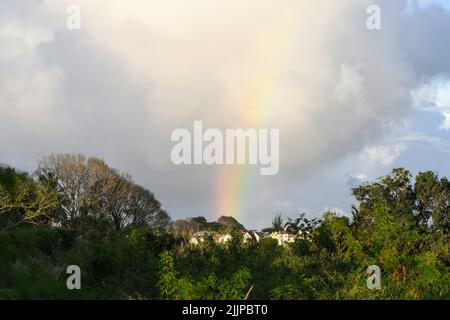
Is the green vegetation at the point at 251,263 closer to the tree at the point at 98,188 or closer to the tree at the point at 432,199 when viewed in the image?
the tree at the point at 98,188

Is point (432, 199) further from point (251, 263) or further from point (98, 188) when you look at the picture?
point (251, 263)

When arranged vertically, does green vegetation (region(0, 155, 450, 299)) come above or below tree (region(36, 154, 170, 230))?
below

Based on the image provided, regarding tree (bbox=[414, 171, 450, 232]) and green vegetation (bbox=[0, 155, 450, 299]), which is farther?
tree (bbox=[414, 171, 450, 232])

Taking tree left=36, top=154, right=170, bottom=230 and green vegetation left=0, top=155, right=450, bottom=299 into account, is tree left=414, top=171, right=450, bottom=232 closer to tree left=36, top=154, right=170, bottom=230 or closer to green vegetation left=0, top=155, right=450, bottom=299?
tree left=36, top=154, right=170, bottom=230

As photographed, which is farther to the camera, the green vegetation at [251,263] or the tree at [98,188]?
the tree at [98,188]

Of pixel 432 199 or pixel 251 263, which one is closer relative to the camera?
pixel 251 263

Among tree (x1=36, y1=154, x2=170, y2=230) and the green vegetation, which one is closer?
the green vegetation

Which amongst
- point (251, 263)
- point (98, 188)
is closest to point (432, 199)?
point (98, 188)

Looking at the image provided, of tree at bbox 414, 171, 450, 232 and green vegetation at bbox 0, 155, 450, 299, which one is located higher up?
tree at bbox 414, 171, 450, 232

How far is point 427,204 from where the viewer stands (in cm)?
6512

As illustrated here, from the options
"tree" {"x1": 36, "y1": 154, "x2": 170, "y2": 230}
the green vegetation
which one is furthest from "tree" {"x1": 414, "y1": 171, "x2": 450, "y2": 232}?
the green vegetation

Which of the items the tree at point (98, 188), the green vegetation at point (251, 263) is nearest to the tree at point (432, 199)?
the tree at point (98, 188)
